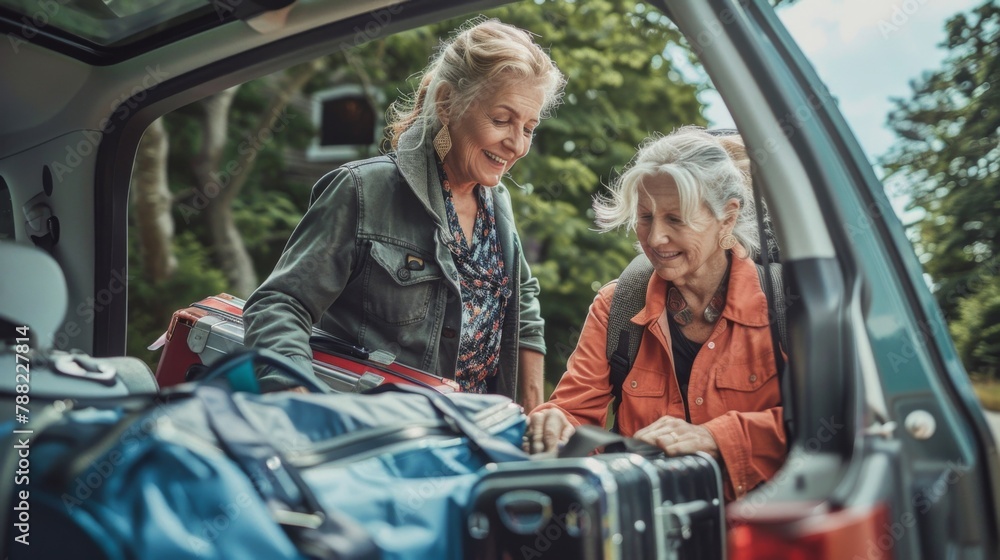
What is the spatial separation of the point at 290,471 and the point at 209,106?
9866 mm

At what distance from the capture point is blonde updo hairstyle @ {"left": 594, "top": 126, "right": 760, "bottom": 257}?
253cm

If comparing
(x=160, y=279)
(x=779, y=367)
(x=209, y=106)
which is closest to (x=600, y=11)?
(x=209, y=106)

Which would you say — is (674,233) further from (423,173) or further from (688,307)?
(423,173)

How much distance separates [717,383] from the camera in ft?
7.82

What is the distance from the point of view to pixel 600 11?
32.5 ft

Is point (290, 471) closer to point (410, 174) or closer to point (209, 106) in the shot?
point (410, 174)

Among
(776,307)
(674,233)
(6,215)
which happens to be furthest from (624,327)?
(6,215)

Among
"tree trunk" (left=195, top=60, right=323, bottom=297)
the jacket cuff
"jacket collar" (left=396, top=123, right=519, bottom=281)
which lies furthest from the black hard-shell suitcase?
"tree trunk" (left=195, top=60, right=323, bottom=297)

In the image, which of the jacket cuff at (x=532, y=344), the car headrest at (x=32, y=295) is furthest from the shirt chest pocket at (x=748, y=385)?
the car headrest at (x=32, y=295)

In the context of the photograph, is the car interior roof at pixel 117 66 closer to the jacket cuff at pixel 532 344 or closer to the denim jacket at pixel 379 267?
the denim jacket at pixel 379 267

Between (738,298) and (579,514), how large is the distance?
47.8 inches

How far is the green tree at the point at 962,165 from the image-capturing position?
1983 mm

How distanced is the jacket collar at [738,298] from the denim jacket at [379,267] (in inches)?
20.9

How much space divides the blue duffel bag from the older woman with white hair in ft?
2.81
